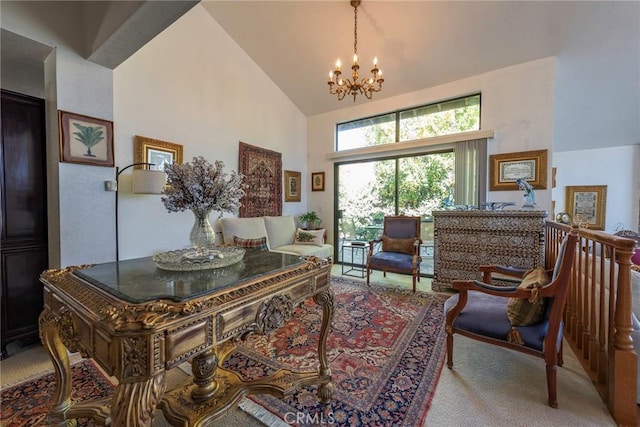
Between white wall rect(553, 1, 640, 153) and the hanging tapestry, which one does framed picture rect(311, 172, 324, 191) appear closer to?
the hanging tapestry

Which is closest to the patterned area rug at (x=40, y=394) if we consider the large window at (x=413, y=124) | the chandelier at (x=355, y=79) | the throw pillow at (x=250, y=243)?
the throw pillow at (x=250, y=243)

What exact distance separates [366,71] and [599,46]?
2777mm

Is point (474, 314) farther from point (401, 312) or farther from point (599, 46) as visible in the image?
point (599, 46)

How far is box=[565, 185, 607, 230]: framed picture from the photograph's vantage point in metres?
5.54

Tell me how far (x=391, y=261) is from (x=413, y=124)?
239 centimetres

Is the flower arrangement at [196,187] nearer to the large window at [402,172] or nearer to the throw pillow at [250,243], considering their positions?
the throw pillow at [250,243]

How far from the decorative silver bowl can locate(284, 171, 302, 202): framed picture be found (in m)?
3.65

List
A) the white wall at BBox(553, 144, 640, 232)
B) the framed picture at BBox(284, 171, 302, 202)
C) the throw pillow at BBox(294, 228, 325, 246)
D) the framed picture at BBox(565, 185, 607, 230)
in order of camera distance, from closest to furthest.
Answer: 1. the throw pillow at BBox(294, 228, 325, 246)
2. the framed picture at BBox(284, 171, 302, 202)
3. the white wall at BBox(553, 144, 640, 232)
4. the framed picture at BBox(565, 185, 607, 230)

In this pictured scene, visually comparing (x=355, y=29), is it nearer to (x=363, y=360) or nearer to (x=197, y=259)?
(x=197, y=259)

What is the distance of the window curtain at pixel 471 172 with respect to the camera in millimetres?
3613

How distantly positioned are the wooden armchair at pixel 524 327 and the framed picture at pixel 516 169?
6.83ft

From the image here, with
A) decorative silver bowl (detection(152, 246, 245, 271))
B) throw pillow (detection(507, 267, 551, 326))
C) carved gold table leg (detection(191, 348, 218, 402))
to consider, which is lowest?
carved gold table leg (detection(191, 348, 218, 402))

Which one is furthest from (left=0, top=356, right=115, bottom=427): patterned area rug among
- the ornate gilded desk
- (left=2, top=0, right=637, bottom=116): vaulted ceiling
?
(left=2, top=0, right=637, bottom=116): vaulted ceiling

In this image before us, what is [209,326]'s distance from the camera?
0.88 meters
